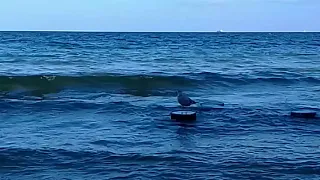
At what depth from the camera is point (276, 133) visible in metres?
9.66

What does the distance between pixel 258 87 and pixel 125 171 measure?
1179 centimetres

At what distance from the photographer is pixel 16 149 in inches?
322

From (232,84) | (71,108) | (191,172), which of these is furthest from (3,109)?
(232,84)

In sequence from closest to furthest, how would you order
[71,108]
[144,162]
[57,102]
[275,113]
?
1. [144,162]
2. [275,113]
3. [71,108]
4. [57,102]

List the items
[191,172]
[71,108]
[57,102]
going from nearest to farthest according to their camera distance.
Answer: [191,172] < [71,108] < [57,102]

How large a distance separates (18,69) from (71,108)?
11.9 metres

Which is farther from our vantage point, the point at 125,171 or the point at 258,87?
the point at 258,87

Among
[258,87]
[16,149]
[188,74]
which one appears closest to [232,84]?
[258,87]

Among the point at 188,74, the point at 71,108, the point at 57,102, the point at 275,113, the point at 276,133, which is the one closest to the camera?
the point at 276,133

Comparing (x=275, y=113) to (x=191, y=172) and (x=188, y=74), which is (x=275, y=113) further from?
(x=188, y=74)

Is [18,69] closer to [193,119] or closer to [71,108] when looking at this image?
[71,108]

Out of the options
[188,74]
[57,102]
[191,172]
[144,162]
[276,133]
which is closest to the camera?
[191,172]

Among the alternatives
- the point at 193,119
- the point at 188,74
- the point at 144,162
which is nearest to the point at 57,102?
the point at 193,119

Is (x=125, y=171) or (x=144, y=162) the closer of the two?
(x=125, y=171)
